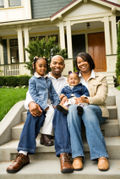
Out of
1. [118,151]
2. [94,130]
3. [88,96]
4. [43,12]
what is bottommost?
[118,151]

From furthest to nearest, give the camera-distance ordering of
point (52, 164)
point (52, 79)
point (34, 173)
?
point (52, 79)
point (52, 164)
point (34, 173)

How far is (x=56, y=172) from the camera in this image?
2109mm

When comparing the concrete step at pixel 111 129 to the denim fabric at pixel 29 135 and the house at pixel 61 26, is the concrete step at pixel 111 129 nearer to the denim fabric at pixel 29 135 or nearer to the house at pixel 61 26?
the denim fabric at pixel 29 135

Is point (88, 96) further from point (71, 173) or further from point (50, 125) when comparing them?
point (71, 173)

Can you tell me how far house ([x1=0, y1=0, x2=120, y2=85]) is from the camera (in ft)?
31.6

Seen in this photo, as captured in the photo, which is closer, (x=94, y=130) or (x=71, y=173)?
(x=71, y=173)

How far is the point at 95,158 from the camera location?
2.16 meters

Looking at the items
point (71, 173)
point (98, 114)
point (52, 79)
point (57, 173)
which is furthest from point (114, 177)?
point (52, 79)

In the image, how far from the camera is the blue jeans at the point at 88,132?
218 cm

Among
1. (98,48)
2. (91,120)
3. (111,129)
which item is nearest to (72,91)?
(91,120)

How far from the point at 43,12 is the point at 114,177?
10947mm

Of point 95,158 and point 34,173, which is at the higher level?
point 95,158

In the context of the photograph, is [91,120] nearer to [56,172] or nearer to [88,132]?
[88,132]

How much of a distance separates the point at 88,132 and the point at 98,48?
1017 centimetres
